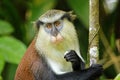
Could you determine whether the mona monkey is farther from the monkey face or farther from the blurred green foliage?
the blurred green foliage

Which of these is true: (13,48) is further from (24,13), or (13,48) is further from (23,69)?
(24,13)

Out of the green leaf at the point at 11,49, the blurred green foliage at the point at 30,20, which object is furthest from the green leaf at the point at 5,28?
the green leaf at the point at 11,49

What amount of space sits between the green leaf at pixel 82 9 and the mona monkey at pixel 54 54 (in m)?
0.85

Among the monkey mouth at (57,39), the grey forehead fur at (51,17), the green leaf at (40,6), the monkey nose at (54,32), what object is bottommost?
the monkey mouth at (57,39)

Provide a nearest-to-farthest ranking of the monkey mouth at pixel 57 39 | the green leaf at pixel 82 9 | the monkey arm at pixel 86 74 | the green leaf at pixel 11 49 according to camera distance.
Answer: the monkey arm at pixel 86 74
the monkey mouth at pixel 57 39
the green leaf at pixel 11 49
the green leaf at pixel 82 9

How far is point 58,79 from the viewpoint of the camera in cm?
359

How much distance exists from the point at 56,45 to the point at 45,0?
1.47m

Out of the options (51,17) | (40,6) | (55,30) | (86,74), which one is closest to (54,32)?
(55,30)

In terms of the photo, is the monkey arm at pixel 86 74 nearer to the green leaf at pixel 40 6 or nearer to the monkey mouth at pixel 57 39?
the monkey mouth at pixel 57 39

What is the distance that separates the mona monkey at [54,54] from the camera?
359 cm

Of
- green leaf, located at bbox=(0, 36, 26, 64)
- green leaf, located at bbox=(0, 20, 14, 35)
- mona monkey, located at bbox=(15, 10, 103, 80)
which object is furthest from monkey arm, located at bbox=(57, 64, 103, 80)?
green leaf, located at bbox=(0, 20, 14, 35)

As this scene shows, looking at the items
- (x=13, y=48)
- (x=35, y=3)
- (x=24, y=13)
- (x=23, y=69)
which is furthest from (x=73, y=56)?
(x=24, y=13)

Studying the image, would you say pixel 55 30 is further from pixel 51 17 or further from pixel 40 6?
pixel 40 6

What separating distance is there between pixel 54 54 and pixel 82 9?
3.76ft
